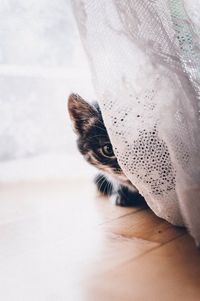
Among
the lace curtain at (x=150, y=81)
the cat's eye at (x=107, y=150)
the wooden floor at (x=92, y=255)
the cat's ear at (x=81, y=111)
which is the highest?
the lace curtain at (x=150, y=81)

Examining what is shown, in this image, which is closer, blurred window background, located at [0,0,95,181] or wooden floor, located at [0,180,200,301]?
wooden floor, located at [0,180,200,301]

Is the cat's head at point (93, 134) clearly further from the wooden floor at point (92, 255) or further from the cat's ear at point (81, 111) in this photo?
the wooden floor at point (92, 255)

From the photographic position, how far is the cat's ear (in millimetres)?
958

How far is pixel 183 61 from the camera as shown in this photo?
63 centimetres

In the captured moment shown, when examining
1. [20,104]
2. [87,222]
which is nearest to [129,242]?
[87,222]

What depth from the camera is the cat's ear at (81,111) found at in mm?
958

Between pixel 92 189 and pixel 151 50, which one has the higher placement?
pixel 151 50

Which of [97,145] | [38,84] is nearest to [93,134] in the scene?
[97,145]

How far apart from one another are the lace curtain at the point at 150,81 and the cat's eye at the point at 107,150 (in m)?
0.27

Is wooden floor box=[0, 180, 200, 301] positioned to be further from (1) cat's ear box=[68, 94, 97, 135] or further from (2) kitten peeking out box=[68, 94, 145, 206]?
(1) cat's ear box=[68, 94, 97, 135]

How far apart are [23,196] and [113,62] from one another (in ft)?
2.13

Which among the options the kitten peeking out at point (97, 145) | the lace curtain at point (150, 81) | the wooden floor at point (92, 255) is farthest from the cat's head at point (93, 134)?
the lace curtain at point (150, 81)

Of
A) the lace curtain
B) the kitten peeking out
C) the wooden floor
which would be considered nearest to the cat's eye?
the kitten peeking out

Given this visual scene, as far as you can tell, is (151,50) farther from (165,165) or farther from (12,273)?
(12,273)
